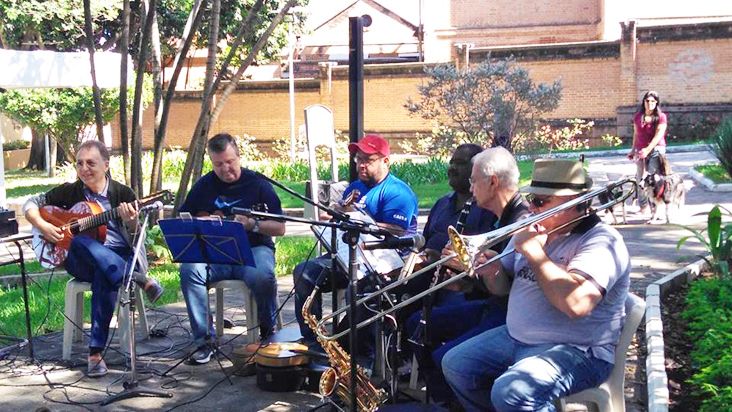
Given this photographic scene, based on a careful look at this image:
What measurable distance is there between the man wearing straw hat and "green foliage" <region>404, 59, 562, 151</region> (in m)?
14.5

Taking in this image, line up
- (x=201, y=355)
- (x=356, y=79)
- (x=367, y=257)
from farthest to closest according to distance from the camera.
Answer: (x=356, y=79) < (x=201, y=355) < (x=367, y=257)

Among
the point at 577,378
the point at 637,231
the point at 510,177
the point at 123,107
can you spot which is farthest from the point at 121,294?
the point at 637,231

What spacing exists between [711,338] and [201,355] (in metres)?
3.52

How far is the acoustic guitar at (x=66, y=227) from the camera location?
6.94 m

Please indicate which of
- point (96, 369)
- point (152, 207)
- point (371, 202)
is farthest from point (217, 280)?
point (371, 202)

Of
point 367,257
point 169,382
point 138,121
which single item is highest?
point 138,121

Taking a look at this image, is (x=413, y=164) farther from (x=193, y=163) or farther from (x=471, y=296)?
(x=471, y=296)

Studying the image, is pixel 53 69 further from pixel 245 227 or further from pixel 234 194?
pixel 245 227

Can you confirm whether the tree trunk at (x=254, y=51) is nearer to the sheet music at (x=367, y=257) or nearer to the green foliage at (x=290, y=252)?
the green foliage at (x=290, y=252)

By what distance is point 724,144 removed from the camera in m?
14.7

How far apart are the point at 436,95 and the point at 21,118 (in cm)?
1064

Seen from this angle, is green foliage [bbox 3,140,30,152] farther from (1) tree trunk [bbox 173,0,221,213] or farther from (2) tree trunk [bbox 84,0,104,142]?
(1) tree trunk [bbox 173,0,221,213]

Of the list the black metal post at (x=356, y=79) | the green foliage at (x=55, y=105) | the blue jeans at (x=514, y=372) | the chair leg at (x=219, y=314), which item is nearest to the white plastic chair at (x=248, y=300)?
the chair leg at (x=219, y=314)

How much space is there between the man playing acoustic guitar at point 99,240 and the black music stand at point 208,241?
0.38 meters
